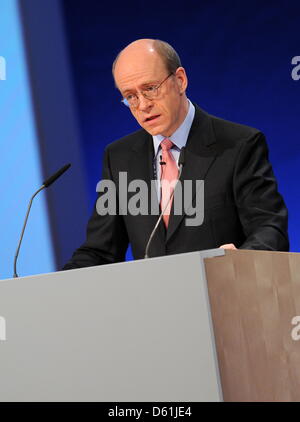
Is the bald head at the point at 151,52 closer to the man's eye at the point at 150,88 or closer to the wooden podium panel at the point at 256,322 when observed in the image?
the man's eye at the point at 150,88

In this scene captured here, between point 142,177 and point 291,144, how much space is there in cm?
146

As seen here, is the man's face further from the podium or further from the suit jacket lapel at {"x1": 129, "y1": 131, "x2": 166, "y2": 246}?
the podium

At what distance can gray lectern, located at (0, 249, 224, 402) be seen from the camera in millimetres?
1428

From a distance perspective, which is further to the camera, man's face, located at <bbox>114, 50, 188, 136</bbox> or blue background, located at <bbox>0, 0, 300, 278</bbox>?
blue background, located at <bbox>0, 0, 300, 278</bbox>

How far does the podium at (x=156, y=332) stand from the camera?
1.43 m

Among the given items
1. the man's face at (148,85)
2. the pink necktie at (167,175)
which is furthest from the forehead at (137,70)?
the pink necktie at (167,175)

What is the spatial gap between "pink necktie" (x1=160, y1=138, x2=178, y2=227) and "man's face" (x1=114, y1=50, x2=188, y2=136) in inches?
2.1

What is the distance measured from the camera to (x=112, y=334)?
152cm

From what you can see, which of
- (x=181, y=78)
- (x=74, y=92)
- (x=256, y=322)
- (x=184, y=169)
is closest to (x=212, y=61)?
(x=74, y=92)

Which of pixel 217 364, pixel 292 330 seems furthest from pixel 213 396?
pixel 292 330

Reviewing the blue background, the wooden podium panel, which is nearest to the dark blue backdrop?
the blue background

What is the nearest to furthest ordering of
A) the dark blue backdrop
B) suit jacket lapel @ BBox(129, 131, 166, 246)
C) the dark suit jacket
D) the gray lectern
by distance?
the gray lectern
the dark suit jacket
suit jacket lapel @ BBox(129, 131, 166, 246)
the dark blue backdrop

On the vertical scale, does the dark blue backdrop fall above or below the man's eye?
above

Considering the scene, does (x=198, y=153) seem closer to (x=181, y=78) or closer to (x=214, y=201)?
(x=214, y=201)
